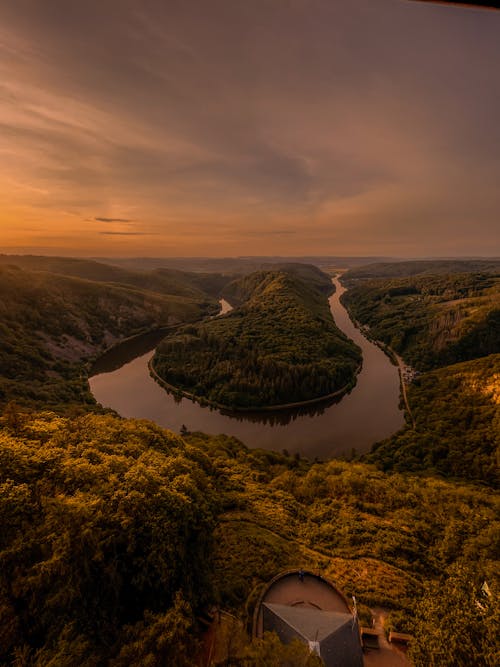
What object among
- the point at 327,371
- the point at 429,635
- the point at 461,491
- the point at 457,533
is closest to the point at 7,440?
the point at 429,635

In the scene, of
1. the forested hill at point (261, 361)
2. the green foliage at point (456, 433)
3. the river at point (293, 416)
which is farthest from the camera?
the forested hill at point (261, 361)

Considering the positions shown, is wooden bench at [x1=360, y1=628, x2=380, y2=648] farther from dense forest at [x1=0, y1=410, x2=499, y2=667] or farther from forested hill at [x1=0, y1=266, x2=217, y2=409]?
forested hill at [x1=0, y1=266, x2=217, y2=409]

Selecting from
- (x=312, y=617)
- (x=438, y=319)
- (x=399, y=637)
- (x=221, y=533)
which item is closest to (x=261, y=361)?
(x=221, y=533)

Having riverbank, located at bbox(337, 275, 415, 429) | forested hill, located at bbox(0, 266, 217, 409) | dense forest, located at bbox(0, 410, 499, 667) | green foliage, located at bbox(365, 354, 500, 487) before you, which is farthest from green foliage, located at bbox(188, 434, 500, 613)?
forested hill, located at bbox(0, 266, 217, 409)

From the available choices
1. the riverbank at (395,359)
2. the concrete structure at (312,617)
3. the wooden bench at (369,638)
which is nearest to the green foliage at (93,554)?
the concrete structure at (312,617)

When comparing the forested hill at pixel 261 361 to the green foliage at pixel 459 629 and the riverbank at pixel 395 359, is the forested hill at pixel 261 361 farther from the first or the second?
the green foliage at pixel 459 629

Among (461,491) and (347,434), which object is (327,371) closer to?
(347,434)

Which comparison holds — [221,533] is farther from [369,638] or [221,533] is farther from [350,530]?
[369,638]
